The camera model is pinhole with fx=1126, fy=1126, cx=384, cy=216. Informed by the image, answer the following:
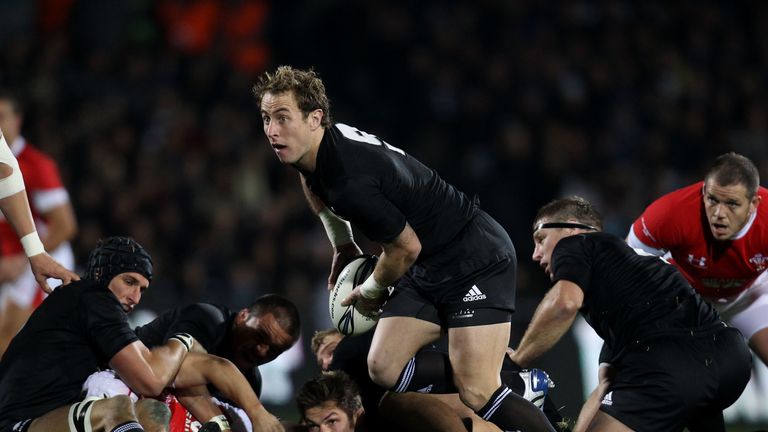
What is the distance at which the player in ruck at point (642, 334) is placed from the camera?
4.89 metres

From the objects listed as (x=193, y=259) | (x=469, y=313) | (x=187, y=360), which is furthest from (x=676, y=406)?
(x=193, y=259)

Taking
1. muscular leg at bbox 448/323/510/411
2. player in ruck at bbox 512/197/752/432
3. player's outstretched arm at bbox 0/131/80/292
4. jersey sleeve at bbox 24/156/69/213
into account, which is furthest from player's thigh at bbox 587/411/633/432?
jersey sleeve at bbox 24/156/69/213

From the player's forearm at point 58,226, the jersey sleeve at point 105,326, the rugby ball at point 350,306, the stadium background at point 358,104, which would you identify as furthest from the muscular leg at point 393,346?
the stadium background at point 358,104

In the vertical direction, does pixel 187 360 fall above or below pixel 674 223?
below

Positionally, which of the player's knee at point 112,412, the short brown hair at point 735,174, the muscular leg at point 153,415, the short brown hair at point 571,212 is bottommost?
the muscular leg at point 153,415

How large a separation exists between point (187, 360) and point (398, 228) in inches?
46.3

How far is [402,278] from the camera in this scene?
17.7 ft

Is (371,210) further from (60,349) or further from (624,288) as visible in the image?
(60,349)

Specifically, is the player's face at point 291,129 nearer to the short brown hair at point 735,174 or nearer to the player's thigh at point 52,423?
the player's thigh at point 52,423

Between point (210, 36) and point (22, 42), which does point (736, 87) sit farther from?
point (22, 42)

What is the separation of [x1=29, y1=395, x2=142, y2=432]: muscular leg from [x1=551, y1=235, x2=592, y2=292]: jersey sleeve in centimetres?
194

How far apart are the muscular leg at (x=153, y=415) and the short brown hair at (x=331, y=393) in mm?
Result: 657

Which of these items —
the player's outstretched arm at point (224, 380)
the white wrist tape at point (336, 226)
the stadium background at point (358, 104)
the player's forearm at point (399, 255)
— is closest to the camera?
the player's forearm at point (399, 255)

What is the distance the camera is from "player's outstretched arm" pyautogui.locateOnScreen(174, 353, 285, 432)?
16.6ft
